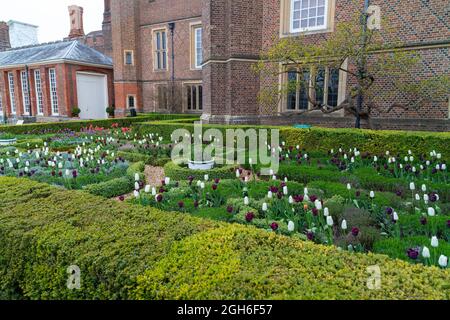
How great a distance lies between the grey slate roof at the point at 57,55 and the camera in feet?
79.4

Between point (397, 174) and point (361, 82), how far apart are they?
6250mm

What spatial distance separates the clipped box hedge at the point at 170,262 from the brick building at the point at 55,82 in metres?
23.2

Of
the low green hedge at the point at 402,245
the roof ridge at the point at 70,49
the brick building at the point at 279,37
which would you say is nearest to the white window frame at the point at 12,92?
the roof ridge at the point at 70,49

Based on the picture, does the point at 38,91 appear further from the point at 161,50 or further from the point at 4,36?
the point at 4,36

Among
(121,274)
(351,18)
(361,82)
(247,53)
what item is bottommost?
(121,274)

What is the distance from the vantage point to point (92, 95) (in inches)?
1039

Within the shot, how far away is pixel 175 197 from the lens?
532 cm

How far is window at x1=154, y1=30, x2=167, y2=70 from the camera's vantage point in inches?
975

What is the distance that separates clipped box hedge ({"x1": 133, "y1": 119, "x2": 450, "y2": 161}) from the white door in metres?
20.4

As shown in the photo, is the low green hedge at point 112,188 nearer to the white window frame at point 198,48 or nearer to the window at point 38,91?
the white window frame at point 198,48

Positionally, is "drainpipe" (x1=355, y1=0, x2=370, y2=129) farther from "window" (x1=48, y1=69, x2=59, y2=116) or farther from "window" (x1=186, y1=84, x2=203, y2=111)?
"window" (x1=48, y1=69, x2=59, y2=116)

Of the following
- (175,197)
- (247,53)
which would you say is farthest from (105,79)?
(175,197)
